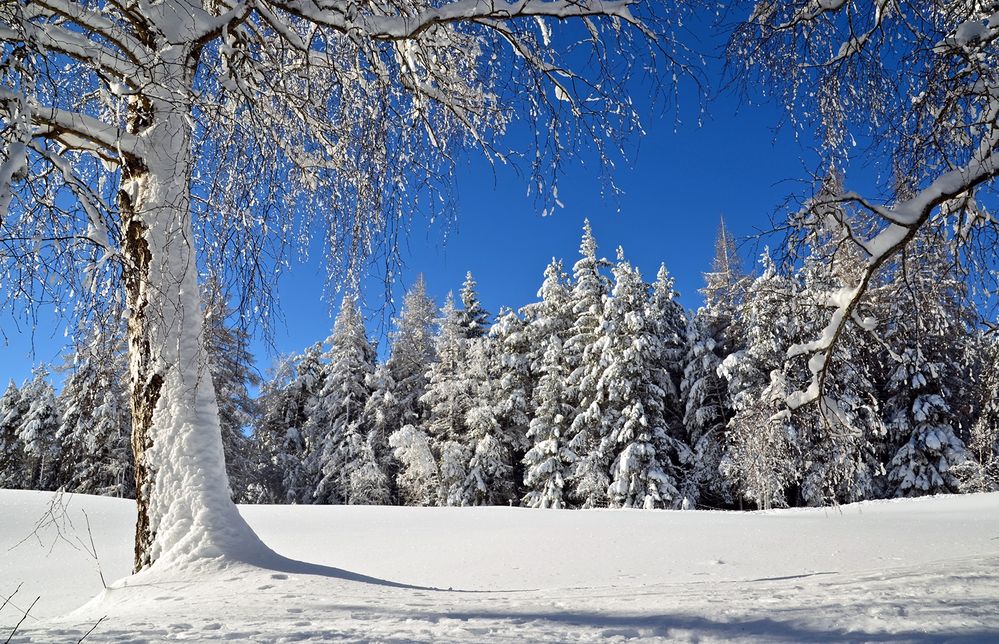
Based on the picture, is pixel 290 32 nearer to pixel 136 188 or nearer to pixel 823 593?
pixel 136 188

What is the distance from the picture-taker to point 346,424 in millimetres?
23781

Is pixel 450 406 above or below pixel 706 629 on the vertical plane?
above

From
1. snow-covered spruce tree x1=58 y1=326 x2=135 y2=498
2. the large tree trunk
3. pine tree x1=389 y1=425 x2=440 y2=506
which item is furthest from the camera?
pine tree x1=389 y1=425 x2=440 y2=506

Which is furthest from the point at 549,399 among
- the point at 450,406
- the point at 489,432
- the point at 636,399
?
the point at 450,406

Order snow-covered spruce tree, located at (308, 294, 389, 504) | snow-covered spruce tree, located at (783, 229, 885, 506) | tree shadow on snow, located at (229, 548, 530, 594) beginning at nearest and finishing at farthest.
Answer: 1. tree shadow on snow, located at (229, 548, 530, 594)
2. snow-covered spruce tree, located at (783, 229, 885, 506)
3. snow-covered spruce tree, located at (308, 294, 389, 504)

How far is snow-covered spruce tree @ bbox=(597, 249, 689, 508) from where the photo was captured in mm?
17891

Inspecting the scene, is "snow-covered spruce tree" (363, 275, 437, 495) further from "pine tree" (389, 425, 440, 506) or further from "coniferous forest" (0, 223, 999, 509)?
"pine tree" (389, 425, 440, 506)

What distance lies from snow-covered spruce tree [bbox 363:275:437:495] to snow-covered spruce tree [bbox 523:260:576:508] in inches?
173

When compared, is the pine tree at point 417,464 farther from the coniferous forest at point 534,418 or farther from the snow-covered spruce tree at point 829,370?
the snow-covered spruce tree at point 829,370

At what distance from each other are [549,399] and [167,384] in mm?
17533

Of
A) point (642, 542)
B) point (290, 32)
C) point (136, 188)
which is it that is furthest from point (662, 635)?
point (642, 542)

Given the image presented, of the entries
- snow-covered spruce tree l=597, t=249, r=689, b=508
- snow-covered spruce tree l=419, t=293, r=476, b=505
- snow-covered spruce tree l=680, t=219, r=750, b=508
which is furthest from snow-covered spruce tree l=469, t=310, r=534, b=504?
snow-covered spruce tree l=680, t=219, r=750, b=508

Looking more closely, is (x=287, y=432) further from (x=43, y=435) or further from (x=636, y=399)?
(x=636, y=399)

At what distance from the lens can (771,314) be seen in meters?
4.05
